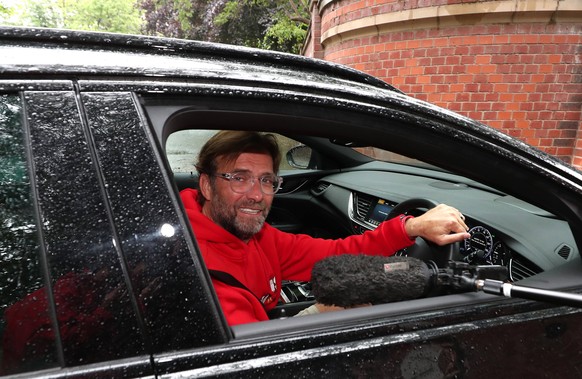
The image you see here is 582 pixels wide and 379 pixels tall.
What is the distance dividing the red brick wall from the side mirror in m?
1.99

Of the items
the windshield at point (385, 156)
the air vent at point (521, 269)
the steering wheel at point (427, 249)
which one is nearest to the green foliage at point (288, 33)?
the windshield at point (385, 156)

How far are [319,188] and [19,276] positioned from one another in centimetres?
309

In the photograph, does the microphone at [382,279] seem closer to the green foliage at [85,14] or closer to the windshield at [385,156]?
the windshield at [385,156]

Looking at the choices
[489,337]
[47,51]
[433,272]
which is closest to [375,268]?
[433,272]

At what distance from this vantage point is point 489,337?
102cm

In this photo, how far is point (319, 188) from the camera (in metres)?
3.73

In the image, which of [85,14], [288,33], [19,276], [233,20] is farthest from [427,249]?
[85,14]

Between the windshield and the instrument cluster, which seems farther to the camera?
the windshield

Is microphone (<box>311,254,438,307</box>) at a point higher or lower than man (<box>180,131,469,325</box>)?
lower

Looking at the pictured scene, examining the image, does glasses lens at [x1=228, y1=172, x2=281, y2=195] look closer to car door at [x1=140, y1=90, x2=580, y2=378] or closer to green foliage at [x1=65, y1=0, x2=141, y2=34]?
car door at [x1=140, y1=90, x2=580, y2=378]

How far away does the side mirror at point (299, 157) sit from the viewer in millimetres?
3984

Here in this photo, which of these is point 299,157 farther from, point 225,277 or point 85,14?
point 85,14

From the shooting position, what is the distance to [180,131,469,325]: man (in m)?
1.39

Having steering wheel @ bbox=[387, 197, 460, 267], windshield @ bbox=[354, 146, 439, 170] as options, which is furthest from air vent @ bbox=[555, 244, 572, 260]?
windshield @ bbox=[354, 146, 439, 170]
